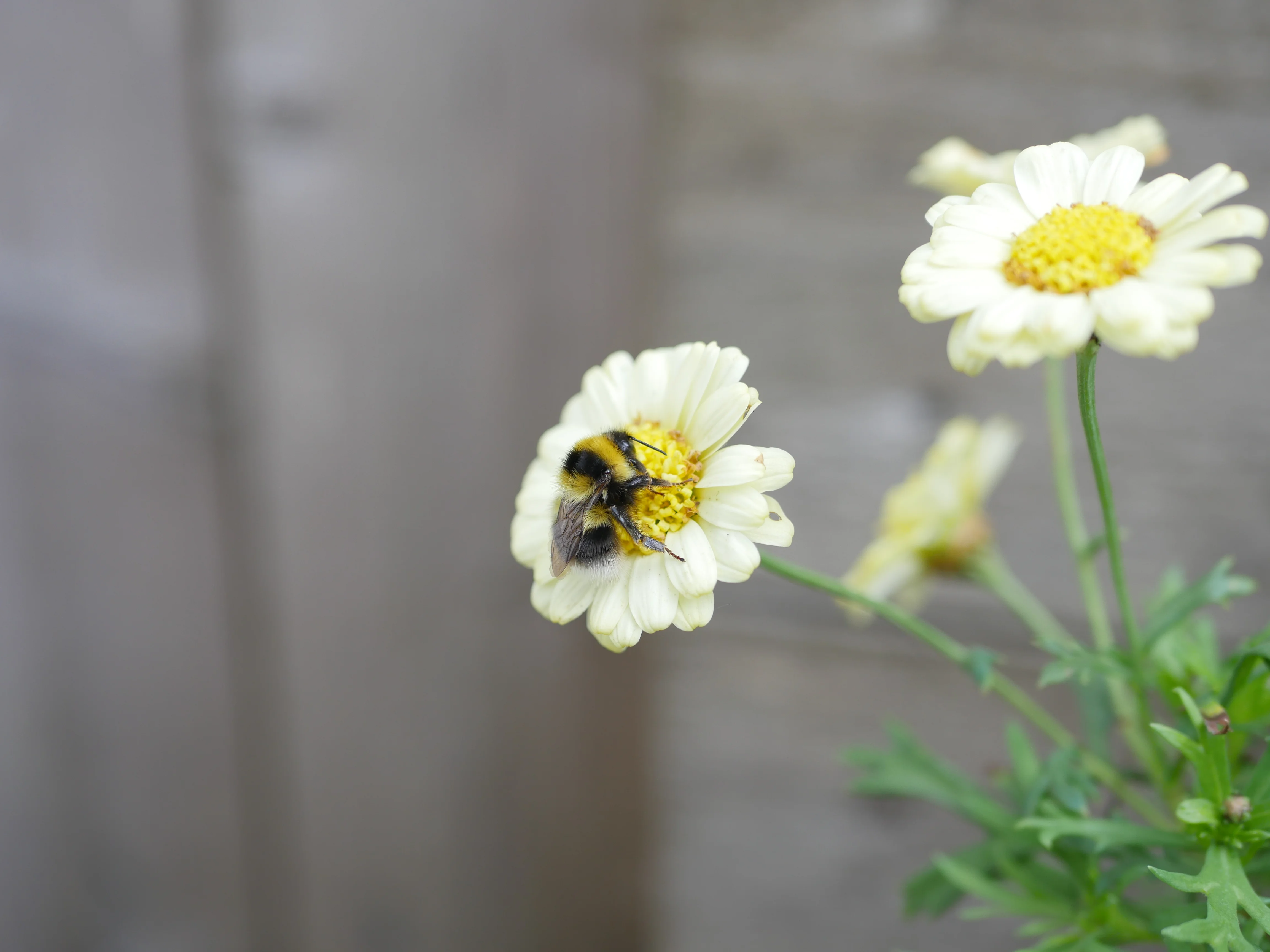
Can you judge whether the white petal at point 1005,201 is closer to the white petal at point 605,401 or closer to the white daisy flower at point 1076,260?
the white daisy flower at point 1076,260

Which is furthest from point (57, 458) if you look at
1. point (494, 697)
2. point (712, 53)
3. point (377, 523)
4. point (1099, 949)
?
point (1099, 949)

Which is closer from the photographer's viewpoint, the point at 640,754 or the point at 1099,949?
the point at 1099,949

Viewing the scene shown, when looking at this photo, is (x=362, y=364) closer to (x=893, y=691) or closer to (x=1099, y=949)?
(x=893, y=691)

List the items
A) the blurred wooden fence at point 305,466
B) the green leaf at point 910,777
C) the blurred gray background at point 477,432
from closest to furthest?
1. the green leaf at point 910,777
2. the blurred gray background at point 477,432
3. the blurred wooden fence at point 305,466

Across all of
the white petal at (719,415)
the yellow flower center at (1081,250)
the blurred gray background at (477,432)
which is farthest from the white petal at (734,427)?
the blurred gray background at (477,432)

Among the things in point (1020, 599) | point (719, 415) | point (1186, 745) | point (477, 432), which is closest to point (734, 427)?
point (719, 415)
